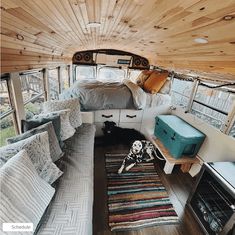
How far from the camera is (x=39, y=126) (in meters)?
1.47

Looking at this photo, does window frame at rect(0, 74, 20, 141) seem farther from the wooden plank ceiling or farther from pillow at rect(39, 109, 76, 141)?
pillow at rect(39, 109, 76, 141)

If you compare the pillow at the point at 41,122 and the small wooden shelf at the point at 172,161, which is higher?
the pillow at the point at 41,122

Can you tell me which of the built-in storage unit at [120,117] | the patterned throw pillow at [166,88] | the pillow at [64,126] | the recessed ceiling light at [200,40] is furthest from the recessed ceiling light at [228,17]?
the patterned throw pillow at [166,88]

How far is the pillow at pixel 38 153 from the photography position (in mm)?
1090

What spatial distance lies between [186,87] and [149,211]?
221 centimetres

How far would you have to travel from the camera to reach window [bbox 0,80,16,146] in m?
1.45

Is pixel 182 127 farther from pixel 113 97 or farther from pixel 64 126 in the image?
pixel 64 126

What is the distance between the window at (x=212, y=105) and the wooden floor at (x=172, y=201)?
955mm

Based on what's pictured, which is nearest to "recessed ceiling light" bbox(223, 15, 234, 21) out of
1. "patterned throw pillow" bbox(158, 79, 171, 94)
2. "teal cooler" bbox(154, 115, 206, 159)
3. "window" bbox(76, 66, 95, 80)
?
"teal cooler" bbox(154, 115, 206, 159)

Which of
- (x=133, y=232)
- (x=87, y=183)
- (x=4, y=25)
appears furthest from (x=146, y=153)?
(x=4, y=25)

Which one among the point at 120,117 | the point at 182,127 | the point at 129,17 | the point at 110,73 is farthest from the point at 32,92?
the point at 110,73

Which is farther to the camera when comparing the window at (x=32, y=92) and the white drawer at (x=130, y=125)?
the white drawer at (x=130, y=125)

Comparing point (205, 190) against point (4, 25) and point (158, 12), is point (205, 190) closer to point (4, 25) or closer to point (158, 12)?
point (158, 12)

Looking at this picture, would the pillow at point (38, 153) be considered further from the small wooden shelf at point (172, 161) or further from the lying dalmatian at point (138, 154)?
the small wooden shelf at point (172, 161)
